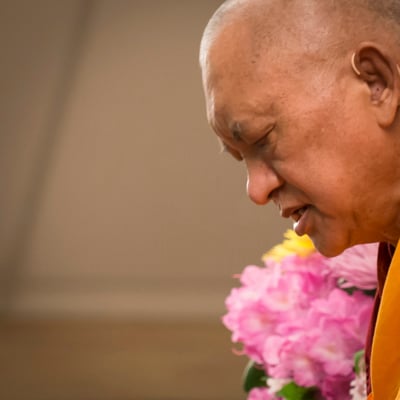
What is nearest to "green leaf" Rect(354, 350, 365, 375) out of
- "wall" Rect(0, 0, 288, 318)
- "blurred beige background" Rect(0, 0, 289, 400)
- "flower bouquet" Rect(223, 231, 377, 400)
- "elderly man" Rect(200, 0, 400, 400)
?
"flower bouquet" Rect(223, 231, 377, 400)

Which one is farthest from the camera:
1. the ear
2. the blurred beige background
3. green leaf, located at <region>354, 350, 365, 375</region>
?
the blurred beige background

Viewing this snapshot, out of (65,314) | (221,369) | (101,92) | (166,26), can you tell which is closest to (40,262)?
(65,314)

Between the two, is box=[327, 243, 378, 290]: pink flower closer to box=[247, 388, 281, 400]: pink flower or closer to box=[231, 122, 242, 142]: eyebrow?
box=[247, 388, 281, 400]: pink flower

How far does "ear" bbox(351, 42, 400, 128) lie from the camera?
0.74 metres

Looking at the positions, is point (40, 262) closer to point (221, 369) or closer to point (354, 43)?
point (221, 369)

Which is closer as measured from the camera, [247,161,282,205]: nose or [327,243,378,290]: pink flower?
[247,161,282,205]: nose

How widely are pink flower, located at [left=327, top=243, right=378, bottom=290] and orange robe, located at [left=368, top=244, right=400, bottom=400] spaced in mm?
269

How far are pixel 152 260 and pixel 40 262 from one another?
51cm

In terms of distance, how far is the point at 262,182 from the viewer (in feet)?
2.62

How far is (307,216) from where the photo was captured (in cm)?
81

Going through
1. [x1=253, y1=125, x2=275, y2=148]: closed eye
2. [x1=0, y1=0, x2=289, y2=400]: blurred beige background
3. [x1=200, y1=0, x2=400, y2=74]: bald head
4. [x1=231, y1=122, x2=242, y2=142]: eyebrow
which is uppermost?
[x1=0, y1=0, x2=289, y2=400]: blurred beige background

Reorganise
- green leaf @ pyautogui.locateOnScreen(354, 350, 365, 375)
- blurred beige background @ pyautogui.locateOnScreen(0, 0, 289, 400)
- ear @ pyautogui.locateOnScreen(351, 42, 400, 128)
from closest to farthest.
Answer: ear @ pyautogui.locateOnScreen(351, 42, 400, 128) → green leaf @ pyautogui.locateOnScreen(354, 350, 365, 375) → blurred beige background @ pyautogui.locateOnScreen(0, 0, 289, 400)

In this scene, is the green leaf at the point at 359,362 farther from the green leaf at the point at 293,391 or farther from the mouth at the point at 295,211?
the mouth at the point at 295,211

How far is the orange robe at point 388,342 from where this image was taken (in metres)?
0.77
